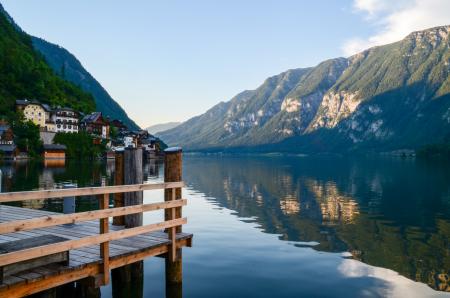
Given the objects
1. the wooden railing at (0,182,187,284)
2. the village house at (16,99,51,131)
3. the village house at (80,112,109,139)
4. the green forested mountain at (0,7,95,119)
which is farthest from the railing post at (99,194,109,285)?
the village house at (80,112,109,139)

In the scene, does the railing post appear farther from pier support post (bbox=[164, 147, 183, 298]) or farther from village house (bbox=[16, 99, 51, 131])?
village house (bbox=[16, 99, 51, 131])

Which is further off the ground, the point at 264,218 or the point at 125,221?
the point at 125,221

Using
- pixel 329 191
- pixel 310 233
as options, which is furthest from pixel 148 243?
pixel 329 191

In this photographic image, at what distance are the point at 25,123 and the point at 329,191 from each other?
98605 mm

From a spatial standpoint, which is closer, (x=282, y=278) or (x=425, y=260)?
(x=282, y=278)

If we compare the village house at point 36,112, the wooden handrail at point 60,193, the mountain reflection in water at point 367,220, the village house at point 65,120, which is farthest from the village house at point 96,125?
the wooden handrail at point 60,193

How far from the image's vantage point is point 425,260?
2203 centimetres

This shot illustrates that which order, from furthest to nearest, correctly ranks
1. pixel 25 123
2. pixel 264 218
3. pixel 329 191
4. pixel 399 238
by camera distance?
pixel 25 123 → pixel 329 191 → pixel 264 218 → pixel 399 238

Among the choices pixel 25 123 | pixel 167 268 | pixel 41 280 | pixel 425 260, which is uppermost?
pixel 25 123

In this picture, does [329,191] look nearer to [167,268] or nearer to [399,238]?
[399,238]

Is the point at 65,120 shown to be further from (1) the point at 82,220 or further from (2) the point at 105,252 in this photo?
(1) the point at 82,220

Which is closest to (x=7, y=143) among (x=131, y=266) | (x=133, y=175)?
(x=133, y=175)

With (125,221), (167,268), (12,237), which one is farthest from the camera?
(125,221)

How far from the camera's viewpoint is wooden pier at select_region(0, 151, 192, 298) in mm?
9914
